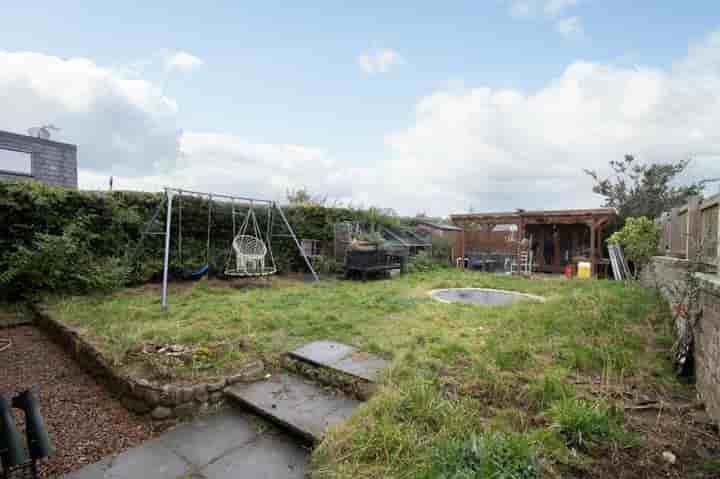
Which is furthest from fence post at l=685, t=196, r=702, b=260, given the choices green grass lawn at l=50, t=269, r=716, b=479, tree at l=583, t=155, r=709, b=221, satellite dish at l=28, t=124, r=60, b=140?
satellite dish at l=28, t=124, r=60, b=140

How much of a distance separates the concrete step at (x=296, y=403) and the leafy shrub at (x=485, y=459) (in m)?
0.77

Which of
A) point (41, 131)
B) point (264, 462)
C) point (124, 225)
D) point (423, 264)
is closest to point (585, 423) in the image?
point (264, 462)

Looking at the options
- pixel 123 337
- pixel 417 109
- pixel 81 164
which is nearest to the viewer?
pixel 123 337

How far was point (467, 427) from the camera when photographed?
1.81m

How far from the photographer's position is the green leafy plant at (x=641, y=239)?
22.2ft

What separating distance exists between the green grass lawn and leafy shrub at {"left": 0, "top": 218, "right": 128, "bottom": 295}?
0.39m

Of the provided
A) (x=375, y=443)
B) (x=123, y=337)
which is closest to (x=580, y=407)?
(x=375, y=443)

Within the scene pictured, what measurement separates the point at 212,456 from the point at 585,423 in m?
2.12

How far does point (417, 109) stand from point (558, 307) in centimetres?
714

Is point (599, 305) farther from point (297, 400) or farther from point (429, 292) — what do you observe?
point (297, 400)

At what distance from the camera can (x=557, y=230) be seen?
42.0 ft

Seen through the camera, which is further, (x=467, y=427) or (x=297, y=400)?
(x=297, y=400)

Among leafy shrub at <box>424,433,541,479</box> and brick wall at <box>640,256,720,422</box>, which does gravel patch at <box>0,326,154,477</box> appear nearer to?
leafy shrub at <box>424,433,541,479</box>

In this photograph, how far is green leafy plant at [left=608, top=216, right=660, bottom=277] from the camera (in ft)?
22.2
